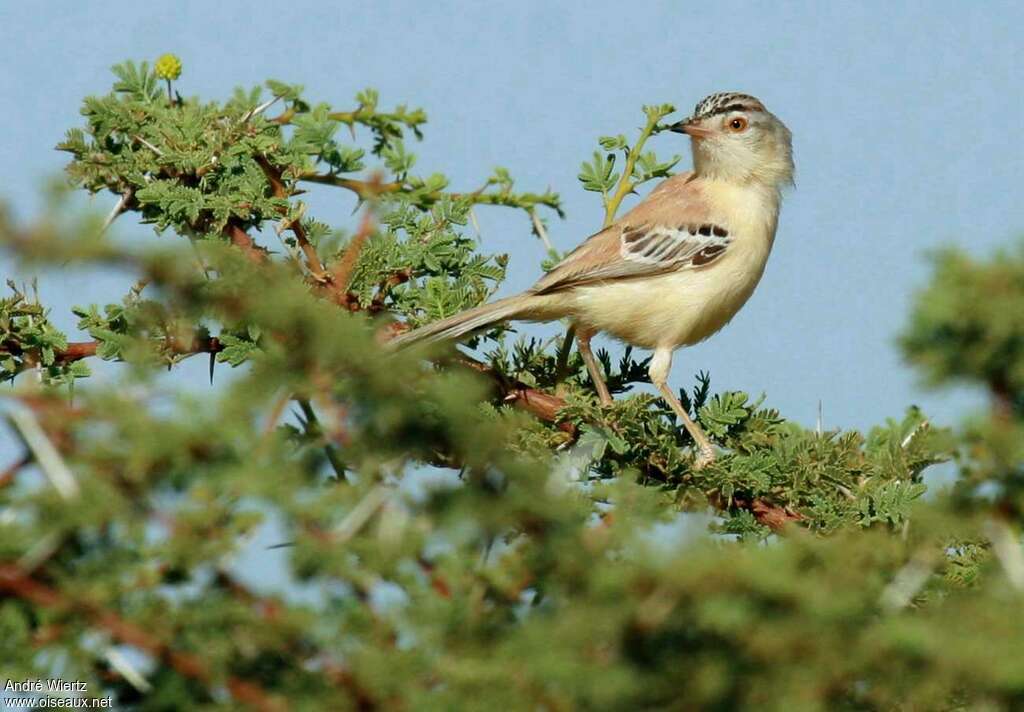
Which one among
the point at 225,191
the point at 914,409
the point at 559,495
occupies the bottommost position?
the point at 914,409

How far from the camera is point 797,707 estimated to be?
1903 mm

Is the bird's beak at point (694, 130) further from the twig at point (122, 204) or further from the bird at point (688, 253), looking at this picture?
the twig at point (122, 204)

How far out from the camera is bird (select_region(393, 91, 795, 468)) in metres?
8.22

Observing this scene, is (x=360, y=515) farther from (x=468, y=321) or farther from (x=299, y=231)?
(x=468, y=321)

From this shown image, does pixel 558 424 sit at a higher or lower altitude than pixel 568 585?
lower

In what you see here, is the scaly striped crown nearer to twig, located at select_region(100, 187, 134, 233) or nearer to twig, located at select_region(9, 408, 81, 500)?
twig, located at select_region(100, 187, 134, 233)

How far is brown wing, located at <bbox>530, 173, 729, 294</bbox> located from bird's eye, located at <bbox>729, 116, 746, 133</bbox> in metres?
0.62

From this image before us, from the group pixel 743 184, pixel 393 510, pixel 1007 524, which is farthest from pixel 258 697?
pixel 743 184

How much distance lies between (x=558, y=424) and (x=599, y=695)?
3.69m

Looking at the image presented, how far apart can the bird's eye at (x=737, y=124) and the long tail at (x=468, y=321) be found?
7.85 feet

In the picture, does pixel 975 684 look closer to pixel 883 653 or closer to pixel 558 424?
pixel 883 653

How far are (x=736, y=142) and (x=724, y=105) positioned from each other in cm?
28

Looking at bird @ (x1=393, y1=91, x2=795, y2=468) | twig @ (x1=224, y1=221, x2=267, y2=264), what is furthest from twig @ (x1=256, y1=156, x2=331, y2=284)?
bird @ (x1=393, y1=91, x2=795, y2=468)

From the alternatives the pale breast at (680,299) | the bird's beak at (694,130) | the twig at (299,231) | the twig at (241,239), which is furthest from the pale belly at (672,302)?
the twig at (241,239)
